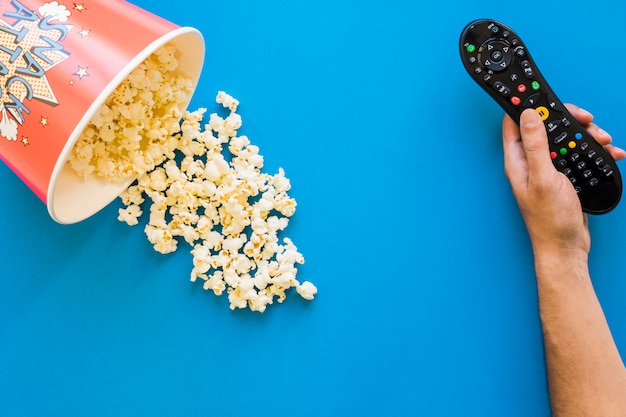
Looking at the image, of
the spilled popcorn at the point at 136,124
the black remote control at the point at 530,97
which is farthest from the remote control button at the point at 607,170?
the spilled popcorn at the point at 136,124

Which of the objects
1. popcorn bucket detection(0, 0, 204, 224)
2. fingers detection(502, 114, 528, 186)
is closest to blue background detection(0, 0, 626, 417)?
fingers detection(502, 114, 528, 186)

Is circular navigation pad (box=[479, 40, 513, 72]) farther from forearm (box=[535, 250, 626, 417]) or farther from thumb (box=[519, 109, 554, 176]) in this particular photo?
forearm (box=[535, 250, 626, 417])

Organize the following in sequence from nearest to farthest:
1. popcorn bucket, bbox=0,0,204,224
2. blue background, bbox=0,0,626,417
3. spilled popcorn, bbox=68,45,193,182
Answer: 1. popcorn bucket, bbox=0,0,204,224
2. spilled popcorn, bbox=68,45,193,182
3. blue background, bbox=0,0,626,417

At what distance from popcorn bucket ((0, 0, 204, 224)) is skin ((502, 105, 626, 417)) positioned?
532mm

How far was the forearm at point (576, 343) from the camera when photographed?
31.1 inches

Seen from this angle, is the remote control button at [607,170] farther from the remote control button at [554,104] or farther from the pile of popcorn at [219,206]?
the pile of popcorn at [219,206]

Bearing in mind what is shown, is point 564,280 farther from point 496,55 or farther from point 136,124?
point 136,124

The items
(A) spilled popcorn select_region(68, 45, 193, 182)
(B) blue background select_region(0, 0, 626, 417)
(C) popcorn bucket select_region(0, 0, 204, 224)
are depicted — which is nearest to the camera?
(C) popcorn bucket select_region(0, 0, 204, 224)

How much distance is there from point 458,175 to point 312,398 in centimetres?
43

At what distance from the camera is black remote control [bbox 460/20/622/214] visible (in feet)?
2.61

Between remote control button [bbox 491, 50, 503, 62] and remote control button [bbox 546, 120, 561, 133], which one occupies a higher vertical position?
remote control button [bbox 491, 50, 503, 62]

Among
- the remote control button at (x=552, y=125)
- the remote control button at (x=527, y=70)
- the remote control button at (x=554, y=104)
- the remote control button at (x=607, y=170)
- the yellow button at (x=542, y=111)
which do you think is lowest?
the remote control button at (x=607, y=170)

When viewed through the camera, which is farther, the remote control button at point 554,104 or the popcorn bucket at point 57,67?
the remote control button at point 554,104

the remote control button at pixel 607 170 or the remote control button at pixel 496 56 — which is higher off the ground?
the remote control button at pixel 496 56
